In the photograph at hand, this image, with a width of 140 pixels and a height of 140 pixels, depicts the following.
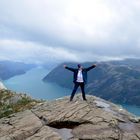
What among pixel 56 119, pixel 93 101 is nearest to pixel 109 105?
pixel 93 101

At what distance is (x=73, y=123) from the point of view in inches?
1406

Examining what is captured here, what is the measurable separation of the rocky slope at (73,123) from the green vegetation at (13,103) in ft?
34.0

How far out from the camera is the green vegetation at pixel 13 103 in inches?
2068

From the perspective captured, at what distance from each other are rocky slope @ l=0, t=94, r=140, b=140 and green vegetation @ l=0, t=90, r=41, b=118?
1035 centimetres

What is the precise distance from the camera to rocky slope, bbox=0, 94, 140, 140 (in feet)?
107

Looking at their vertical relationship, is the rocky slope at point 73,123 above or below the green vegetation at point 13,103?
above

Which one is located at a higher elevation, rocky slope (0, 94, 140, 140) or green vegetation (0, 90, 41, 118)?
rocky slope (0, 94, 140, 140)

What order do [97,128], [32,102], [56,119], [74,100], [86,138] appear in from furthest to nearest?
[32,102]
[74,100]
[56,119]
[97,128]
[86,138]

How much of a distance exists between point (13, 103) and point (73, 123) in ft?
80.6

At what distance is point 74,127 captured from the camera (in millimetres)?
34906

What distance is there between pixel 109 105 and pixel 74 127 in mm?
9937

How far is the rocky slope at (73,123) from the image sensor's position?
32.7 meters

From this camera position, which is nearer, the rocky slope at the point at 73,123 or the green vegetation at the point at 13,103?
the rocky slope at the point at 73,123

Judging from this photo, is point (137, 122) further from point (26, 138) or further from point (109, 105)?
point (26, 138)
